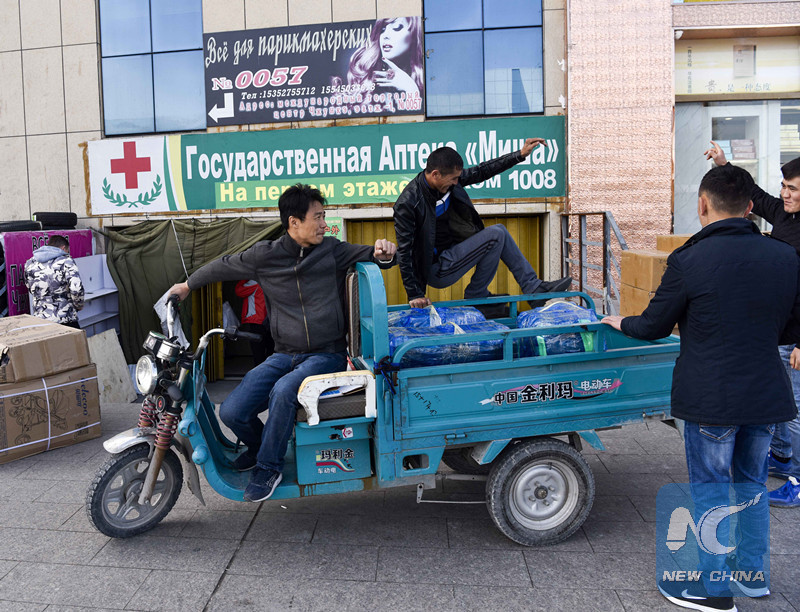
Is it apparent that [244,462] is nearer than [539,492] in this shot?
No

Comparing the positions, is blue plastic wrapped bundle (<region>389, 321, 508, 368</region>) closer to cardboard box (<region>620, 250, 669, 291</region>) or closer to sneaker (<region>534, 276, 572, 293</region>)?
sneaker (<region>534, 276, 572, 293</region>)

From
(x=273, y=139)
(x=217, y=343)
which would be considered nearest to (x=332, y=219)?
(x=273, y=139)

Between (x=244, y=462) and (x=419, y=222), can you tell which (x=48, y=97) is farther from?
(x=244, y=462)

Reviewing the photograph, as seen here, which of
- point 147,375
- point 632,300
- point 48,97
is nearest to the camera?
point 147,375

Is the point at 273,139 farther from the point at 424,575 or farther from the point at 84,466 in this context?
the point at 424,575

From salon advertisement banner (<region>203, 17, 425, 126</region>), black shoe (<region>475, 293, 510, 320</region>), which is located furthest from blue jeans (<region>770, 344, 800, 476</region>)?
salon advertisement banner (<region>203, 17, 425, 126</region>)

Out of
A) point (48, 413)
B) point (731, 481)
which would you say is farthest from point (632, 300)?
point (48, 413)

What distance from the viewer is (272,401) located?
368 centimetres

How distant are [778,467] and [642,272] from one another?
2749 millimetres

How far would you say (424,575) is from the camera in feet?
11.8

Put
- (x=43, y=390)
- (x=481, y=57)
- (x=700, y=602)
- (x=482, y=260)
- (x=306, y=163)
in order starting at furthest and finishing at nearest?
1. (x=306, y=163)
2. (x=481, y=57)
3. (x=43, y=390)
4. (x=482, y=260)
5. (x=700, y=602)

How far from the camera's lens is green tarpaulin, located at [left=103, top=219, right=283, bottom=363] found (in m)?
9.01

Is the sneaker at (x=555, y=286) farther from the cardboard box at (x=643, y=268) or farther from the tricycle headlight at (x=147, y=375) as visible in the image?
the tricycle headlight at (x=147, y=375)

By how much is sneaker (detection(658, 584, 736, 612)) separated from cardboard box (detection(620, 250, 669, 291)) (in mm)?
3750
